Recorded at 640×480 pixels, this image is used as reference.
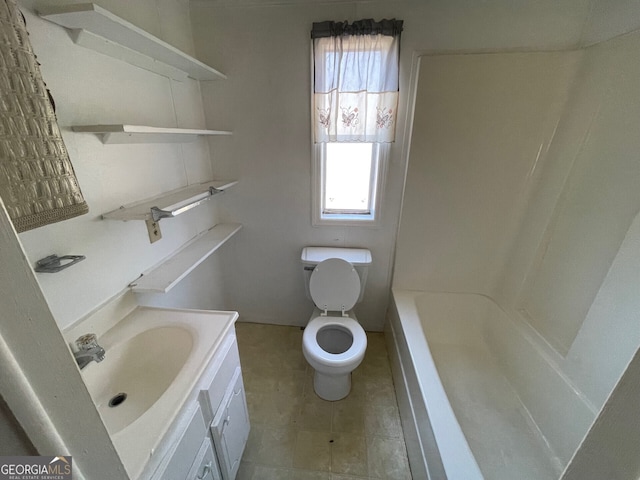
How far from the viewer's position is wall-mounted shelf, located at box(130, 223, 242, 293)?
1166 millimetres

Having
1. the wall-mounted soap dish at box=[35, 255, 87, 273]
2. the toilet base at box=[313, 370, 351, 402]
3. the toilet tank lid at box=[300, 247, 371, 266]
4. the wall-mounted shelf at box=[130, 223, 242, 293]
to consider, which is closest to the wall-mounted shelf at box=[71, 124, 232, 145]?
the wall-mounted soap dish at box=[35, 255, 87, 273]

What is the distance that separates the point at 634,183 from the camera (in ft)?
3.66

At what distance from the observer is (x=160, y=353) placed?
3.60 ft

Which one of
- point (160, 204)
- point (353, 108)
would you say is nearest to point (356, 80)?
point (353, 108)

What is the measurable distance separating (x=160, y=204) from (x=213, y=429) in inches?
39.2

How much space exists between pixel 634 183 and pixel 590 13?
36.2 inches

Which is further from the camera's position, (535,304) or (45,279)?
(535,304)

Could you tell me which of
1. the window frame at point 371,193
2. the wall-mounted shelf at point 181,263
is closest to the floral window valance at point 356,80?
the window frame at point 371,193

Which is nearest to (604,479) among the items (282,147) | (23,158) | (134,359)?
(23,158)

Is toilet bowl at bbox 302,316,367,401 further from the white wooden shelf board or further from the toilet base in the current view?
the white wooden shelf board

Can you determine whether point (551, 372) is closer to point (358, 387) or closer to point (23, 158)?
point (358, 387)

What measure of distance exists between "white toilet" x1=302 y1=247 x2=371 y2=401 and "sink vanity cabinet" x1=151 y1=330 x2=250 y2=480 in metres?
0.56

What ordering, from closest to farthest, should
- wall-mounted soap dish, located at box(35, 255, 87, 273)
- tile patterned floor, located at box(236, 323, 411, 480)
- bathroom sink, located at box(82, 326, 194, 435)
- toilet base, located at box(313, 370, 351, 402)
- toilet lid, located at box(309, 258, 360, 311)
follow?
wall-mounted soap dish, located at box(35, 255, 87, 273)
bathroom sink, located at box(82, 326, 194, 435)
tile patterned floor, located at box(236, 323, 411, 480)
toilet base, located at box(313, 370, 351, 402)
toilet lid, located at box(309, 258, 360, 311)

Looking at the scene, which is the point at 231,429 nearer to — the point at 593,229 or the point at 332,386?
the point at 332,386
